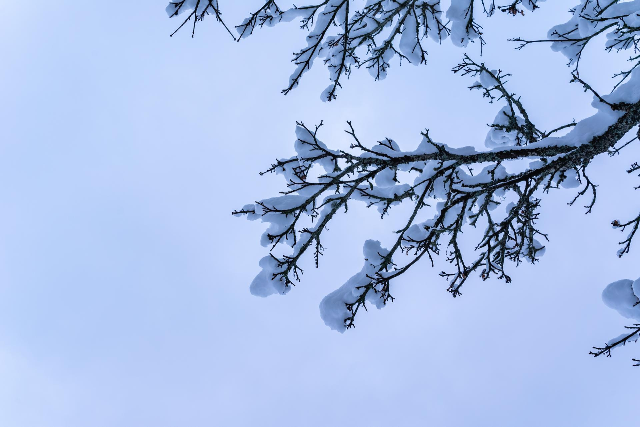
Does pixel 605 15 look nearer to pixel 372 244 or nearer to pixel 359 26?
pixel 359 26

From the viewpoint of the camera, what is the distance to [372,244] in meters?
5.06

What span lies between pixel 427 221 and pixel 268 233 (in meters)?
2.52

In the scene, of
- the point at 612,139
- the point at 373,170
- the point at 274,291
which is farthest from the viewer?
the point at 274,291

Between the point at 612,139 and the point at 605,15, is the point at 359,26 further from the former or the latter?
the point at 612,139

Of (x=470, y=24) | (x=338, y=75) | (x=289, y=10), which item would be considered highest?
(x=289, y=10)

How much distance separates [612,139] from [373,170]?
9.27 feet

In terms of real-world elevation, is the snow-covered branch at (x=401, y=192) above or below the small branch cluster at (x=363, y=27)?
below

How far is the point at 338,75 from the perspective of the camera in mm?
6105

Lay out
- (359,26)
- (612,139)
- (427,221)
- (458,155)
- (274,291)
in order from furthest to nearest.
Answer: (359,26) < (427,221) < (274,291) < (458,155) < (612,139)

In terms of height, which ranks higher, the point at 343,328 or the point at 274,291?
the point at 274,291

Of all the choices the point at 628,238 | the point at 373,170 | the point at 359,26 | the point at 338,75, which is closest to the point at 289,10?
the point at 338,75

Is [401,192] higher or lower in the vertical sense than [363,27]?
lower

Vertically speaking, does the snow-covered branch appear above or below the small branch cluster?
below

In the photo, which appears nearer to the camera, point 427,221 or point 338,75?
point 427,221
